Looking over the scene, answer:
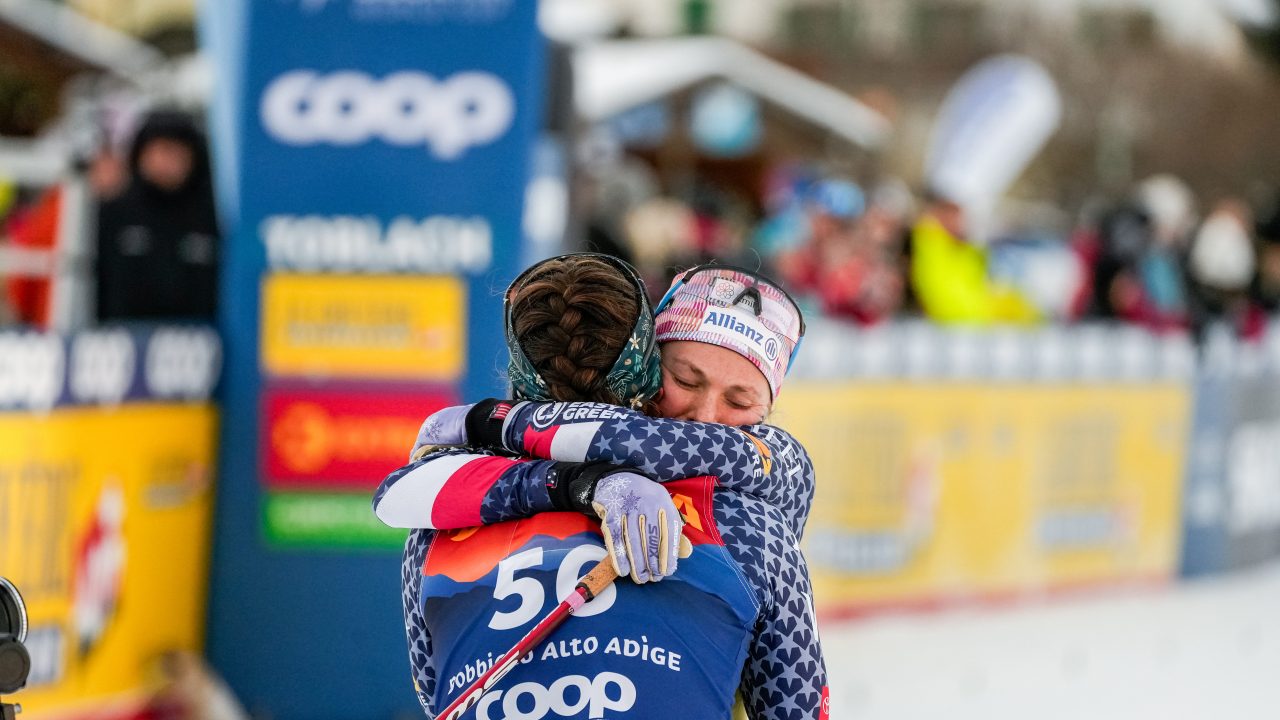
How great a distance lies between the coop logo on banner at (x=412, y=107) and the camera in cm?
546

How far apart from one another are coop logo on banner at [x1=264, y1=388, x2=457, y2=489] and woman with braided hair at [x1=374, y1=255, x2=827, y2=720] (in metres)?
3.09

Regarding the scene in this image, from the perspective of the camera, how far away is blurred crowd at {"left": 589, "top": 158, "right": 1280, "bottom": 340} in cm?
834

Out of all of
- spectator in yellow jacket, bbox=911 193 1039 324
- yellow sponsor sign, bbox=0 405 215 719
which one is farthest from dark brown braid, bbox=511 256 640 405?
spectator in yellow jacket, bbox=911 193 1039 324

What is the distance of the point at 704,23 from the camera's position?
44344 millimetres

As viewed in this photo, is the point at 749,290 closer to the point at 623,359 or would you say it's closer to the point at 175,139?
the point at 623,359

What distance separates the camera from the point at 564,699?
2039 mm

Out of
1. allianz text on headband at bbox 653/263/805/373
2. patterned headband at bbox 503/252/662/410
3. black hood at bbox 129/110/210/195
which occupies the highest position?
black hood at bbox 129/110/210/195

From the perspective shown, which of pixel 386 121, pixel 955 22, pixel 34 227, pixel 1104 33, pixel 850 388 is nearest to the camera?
pixel 386 121

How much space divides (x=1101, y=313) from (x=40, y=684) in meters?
7.04

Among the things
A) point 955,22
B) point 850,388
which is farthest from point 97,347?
point 955,22

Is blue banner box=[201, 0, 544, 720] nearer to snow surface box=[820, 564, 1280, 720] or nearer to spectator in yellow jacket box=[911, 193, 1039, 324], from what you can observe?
snow surface box=[820, 564, 1280, 720]

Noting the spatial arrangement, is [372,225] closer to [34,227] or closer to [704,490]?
[34,227]

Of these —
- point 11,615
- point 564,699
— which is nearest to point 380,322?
point 11,615

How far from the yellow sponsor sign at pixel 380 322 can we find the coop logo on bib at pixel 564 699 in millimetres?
3490
